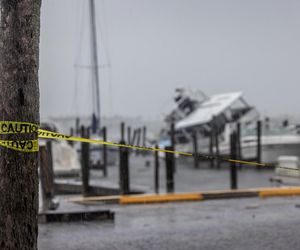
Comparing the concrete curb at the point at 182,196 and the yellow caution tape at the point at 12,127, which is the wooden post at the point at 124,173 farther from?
the yellow caution tape at the point at 12,127

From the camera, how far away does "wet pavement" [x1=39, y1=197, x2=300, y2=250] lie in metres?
7.79

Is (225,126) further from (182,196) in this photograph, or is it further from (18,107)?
(18,107)

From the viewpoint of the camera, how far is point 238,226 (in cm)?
920

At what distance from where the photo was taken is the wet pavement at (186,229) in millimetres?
7789

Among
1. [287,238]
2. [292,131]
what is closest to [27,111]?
[287,238]

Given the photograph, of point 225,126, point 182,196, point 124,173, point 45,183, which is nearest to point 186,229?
point 45,183

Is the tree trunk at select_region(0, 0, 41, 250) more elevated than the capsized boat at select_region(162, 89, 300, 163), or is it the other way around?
the capsized boat at select_region(162, 89, 300, 163)

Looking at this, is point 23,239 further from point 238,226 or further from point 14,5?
point 238,226

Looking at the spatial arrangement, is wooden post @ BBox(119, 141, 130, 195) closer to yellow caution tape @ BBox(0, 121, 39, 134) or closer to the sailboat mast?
yellow caution tape @ BBox(0, 121, 39, 134)

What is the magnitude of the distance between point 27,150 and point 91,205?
846 cm

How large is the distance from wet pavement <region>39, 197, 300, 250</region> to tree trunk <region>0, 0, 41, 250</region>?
3.37 meters

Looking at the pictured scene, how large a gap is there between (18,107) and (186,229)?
5255mm

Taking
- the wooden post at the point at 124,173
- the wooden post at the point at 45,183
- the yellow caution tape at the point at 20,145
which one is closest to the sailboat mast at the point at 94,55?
the wooden post at the point at 124,173

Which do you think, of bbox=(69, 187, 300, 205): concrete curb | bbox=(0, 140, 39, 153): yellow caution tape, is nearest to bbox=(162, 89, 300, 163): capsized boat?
bbox=(69, 187, 300, 205): concrete curb
